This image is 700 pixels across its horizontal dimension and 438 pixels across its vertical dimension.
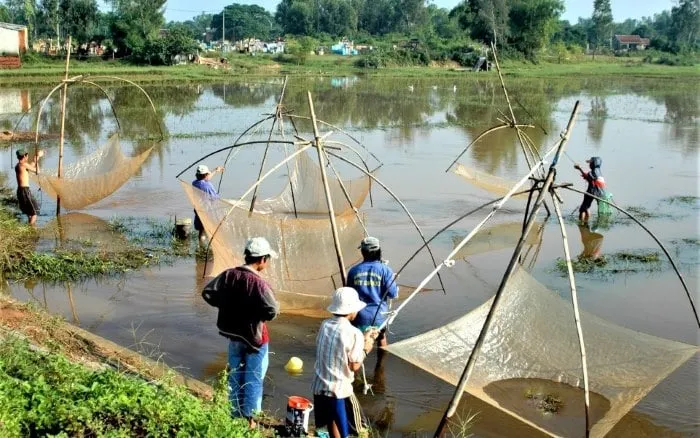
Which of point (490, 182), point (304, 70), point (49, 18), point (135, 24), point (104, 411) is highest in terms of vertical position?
point (49, 18)

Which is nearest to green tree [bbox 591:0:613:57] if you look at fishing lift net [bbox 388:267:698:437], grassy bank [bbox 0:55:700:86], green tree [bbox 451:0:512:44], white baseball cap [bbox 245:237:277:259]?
grassy bank [bbox 0:55:700:86]

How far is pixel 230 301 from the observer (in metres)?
4.06

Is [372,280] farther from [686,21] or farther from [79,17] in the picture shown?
[686,21]

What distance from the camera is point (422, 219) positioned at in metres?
10.1

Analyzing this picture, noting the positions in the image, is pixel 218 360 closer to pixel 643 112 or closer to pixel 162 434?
pixel 162 434

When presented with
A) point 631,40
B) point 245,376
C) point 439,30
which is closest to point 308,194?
point 245,376

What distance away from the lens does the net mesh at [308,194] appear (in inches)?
350

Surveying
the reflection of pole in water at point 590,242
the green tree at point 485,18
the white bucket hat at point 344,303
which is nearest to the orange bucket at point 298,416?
the white bucket hat at point 344,303

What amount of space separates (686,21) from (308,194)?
66.1 m

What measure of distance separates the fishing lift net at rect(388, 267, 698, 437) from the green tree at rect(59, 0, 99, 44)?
41227mm

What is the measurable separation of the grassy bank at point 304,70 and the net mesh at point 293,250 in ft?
82.0

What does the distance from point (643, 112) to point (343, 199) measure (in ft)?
61.2

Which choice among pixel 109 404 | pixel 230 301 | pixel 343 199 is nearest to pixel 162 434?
pixel 109 404

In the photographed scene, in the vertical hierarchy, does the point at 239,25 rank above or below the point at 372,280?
above
